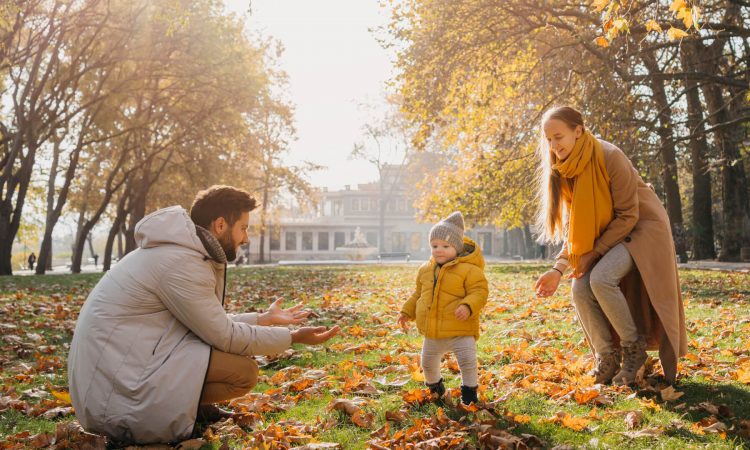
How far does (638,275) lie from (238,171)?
28479mm

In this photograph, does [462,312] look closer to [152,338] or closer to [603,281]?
[603,281]

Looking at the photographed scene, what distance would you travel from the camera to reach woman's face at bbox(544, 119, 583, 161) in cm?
478

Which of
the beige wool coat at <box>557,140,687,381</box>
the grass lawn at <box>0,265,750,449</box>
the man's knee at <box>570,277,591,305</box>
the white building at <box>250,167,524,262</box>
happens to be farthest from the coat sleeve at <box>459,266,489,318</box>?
the white building at <box>250,167,524,262</box>

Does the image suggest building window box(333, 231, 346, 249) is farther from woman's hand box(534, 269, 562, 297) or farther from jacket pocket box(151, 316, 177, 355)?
jacket pocket box(151, 316, 177, 355)

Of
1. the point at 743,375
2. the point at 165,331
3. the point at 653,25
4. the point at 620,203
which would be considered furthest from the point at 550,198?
the point at 165,331

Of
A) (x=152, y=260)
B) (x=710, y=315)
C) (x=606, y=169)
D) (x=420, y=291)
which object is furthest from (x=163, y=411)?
(x=710, y=315)

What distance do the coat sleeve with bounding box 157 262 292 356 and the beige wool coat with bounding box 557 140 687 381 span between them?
2.65 m

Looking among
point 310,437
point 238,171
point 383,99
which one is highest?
point 383,99

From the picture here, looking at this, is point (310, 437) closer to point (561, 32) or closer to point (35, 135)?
point (561, 32)

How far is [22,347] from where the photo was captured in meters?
7.32

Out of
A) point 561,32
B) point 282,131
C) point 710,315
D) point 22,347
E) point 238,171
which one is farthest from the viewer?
point 282,131

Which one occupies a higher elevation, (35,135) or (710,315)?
(35,135)

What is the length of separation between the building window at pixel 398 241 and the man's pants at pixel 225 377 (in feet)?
253

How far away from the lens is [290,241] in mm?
73000
